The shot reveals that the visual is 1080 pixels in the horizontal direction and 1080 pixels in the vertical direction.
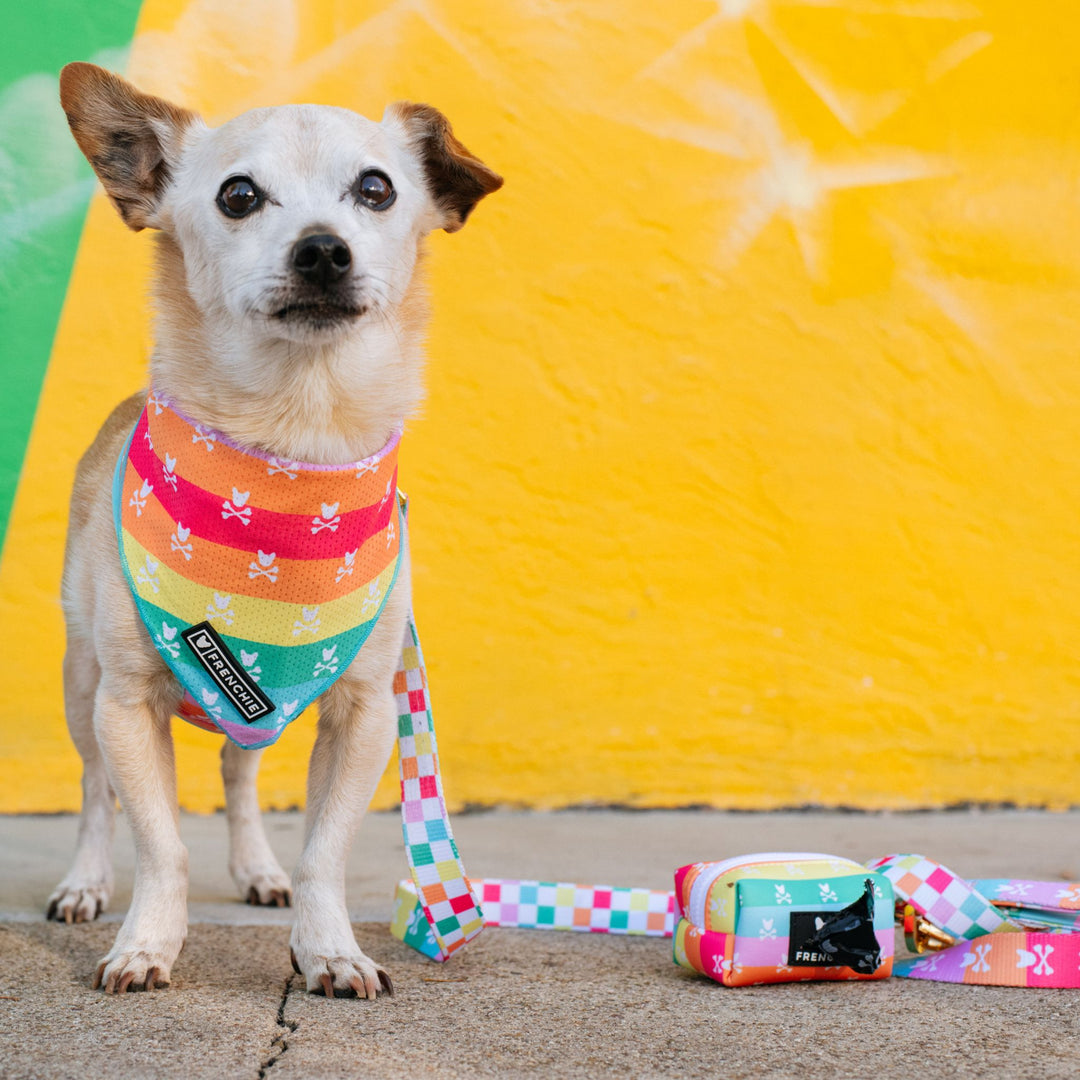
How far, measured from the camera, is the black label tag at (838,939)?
1.88 metres

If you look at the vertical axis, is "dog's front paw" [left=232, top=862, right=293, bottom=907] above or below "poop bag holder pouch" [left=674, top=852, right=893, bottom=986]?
below

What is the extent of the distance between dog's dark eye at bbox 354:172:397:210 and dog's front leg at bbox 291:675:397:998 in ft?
2.69

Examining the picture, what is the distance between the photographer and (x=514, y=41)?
3816 mm

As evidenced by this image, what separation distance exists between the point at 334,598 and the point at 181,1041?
684mm

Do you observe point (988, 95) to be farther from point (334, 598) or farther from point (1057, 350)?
point (334, 598)

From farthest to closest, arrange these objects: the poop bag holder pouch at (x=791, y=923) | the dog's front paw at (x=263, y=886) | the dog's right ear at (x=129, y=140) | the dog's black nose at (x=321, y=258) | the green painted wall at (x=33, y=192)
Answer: the green painted wall at (x=33, y=192) → the dog's front paw at (x=263, y=886) → the dog's right ear at (x=129, y=140) → the poop bag holder pouch at (x=791, y=923) → the dog's black nose at (x=321, y=258)

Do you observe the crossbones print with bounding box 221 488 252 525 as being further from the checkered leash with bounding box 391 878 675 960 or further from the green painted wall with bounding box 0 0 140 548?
the green painted wall with bounding box 0 0 140 548

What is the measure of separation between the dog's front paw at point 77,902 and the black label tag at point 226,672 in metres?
0.75

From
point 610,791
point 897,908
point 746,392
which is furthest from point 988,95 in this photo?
point 897,908

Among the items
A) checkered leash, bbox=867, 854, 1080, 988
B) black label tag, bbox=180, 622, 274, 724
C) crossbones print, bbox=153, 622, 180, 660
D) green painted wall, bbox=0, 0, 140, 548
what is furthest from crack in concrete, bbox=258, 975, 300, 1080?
green painted wall, bbox=0, 0, 140, 548

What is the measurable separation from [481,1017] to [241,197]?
4.42 ft

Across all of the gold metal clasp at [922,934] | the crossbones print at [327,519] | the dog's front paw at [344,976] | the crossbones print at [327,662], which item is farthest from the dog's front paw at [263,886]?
the gold metal clasp at [922,934]

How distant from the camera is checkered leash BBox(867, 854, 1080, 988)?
192 centimetres

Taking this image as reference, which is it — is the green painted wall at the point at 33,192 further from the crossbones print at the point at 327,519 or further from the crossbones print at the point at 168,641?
the crossbones print at the point at 327,519
